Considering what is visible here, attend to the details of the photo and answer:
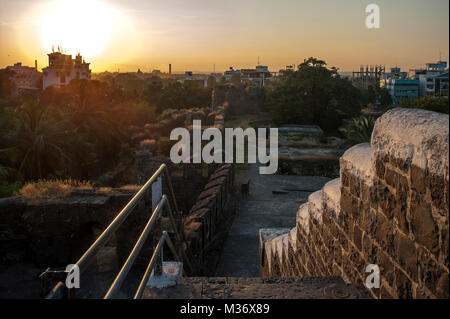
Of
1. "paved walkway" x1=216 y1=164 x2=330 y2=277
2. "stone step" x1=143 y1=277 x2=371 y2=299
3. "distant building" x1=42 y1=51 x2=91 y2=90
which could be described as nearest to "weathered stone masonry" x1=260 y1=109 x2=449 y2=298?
"stone step" x1=143 y1=277 x2=371 y2=299

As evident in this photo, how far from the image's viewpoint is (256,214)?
41.9 ft

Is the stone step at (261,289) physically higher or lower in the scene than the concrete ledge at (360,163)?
lower

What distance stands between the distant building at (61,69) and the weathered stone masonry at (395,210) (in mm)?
51916

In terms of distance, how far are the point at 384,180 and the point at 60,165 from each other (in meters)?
20.1

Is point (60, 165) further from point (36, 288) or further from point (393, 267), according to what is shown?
point (393, 267)

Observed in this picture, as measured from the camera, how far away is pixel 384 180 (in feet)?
8.51

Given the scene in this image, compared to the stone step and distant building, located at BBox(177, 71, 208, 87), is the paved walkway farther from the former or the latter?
distant building, located at BBox(177, 71, 208, 87)

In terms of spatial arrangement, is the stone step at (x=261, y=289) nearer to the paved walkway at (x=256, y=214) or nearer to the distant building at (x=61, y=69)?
the paved walkway at (x=256, y=214)

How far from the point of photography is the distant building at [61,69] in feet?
170

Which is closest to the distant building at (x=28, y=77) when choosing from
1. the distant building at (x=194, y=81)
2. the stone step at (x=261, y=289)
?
the distant building at (x=194, y=81)

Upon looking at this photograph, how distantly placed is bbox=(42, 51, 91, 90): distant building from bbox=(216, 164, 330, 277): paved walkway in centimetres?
4019

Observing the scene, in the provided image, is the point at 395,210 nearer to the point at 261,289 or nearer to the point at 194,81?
the point at 261,289
